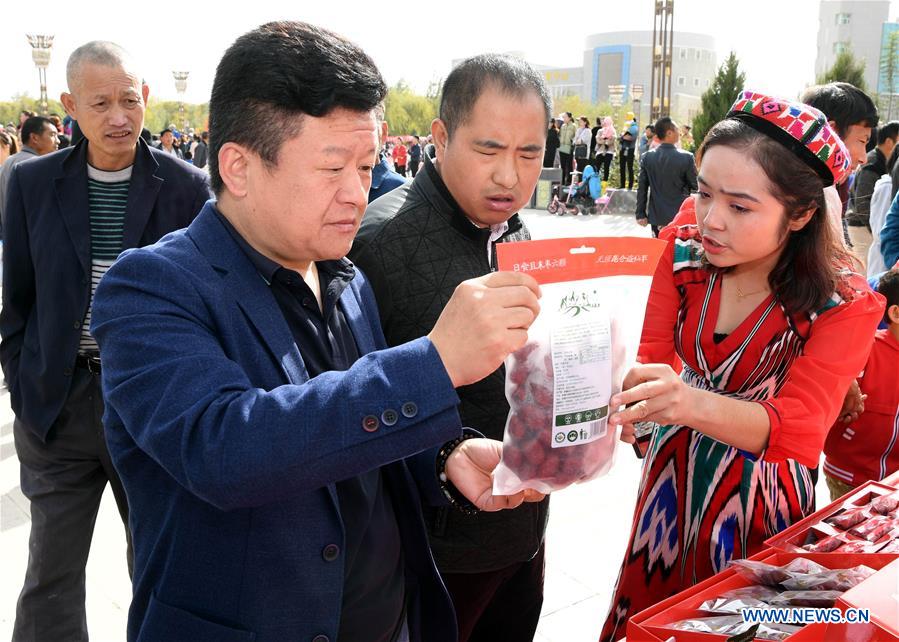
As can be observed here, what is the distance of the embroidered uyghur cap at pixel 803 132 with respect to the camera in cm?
161

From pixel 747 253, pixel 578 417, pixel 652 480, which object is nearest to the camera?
pixel 578 417

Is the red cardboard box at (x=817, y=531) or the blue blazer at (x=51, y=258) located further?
the blue blazer at (x=51, y=258)

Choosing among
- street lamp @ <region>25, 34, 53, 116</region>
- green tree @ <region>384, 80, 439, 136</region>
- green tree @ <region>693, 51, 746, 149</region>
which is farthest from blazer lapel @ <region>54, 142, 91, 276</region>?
green tree @ <region>384, 80, 439, 136</region>

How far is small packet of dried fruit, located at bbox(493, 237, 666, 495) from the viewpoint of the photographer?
3.66ft

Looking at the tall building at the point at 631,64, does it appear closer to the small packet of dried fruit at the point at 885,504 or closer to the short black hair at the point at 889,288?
the short black hair at the point at 889,288

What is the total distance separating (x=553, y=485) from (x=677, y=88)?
324 feet

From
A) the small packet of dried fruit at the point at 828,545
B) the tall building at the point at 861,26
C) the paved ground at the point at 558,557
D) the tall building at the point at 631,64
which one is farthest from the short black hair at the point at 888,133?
the tall building at the point at 861,26

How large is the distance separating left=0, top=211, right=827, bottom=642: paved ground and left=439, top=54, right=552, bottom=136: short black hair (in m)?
1.95

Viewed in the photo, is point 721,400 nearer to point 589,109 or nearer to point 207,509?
point 207,509

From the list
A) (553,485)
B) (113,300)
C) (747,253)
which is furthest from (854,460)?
(113,300)

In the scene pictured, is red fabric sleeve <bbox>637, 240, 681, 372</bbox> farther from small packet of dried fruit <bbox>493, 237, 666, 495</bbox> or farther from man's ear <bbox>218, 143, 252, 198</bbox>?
man's ear <bbox>218, 143, 252, 198</bbox>

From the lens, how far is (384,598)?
1336 mm

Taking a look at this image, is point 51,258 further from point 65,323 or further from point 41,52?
point 41,52

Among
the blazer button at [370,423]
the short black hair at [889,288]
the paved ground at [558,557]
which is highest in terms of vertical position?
the blazer button at [370,423]
